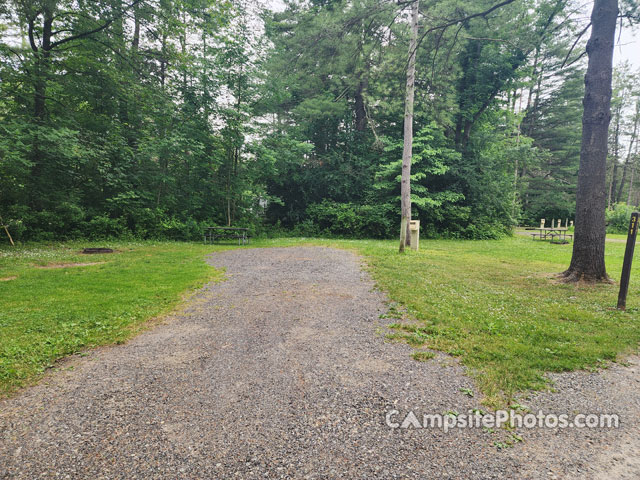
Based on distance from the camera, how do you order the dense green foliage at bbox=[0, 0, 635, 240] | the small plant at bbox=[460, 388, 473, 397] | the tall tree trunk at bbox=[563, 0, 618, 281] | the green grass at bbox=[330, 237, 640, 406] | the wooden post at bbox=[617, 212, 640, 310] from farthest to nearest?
the dense green foliage at bbox=[0, 0, 635, 240], the tall tree trunk at bbox=[563, 0, 618, 281], the wooden post at bbox=[617, 212, 640, 310], the green grass at bbox=[330, 237, 640, 406], the small plant at bbox=[460, 388, 473, 397]

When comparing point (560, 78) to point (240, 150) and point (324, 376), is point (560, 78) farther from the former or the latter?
point (324, 376)

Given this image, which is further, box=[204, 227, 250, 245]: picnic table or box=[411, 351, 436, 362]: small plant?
box=[204, 227, 250, 245]: picnic table

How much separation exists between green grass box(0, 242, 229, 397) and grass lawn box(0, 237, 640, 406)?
2 centimetres

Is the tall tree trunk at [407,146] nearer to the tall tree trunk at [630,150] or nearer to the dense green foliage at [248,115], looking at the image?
the dense green foliage at [248,115]

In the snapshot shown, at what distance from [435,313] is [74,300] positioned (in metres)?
5.53

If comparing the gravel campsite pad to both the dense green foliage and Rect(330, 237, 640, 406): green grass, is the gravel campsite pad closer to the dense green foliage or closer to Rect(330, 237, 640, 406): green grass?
Rect(330, 237, 640, 406): green grass

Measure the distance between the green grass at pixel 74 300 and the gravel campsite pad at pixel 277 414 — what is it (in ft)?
1.32

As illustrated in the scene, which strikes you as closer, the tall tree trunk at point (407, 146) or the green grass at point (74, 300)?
the green grass at point (74, 300)

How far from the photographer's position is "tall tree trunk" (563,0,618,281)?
5.88 metres

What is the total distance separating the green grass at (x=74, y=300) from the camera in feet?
10.2

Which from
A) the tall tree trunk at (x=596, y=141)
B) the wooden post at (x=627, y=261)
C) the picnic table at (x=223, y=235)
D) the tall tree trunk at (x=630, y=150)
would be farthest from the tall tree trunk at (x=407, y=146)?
the tall tree trunk at (x=630, y=150)

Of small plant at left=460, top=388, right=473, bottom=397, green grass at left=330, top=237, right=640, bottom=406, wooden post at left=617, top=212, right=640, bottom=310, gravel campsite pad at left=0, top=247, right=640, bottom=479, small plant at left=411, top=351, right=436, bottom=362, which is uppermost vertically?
wooden post at left=617, top=212, right=640, bottom=310

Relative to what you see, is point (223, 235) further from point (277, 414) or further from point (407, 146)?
point (277, 414)

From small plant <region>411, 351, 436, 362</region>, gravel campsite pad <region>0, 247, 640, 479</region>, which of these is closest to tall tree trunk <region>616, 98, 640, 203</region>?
gravel campsite pad <region>0, 247, 640, 479</region>
